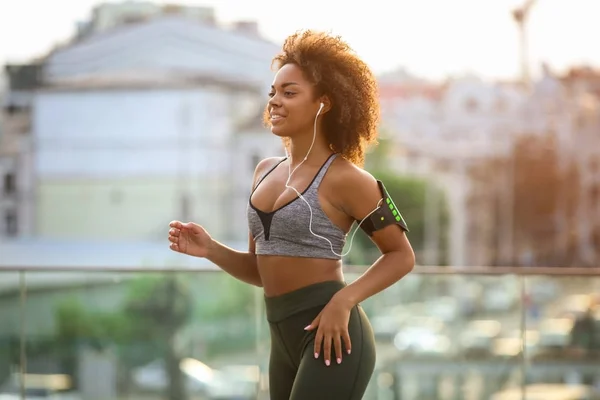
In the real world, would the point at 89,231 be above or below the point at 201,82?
below

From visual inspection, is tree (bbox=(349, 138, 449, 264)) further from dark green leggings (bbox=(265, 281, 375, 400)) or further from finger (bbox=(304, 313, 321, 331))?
finger (bbox=(304, 313, 321, 331))

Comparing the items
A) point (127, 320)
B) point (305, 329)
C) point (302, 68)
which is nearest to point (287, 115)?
point (302, 68)

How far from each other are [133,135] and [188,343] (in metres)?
49.2

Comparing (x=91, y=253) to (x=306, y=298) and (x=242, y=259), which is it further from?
(x=306, y=298)

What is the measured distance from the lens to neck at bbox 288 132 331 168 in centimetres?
235

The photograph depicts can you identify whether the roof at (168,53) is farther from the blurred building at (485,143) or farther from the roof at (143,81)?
the blurred building at (485,143)

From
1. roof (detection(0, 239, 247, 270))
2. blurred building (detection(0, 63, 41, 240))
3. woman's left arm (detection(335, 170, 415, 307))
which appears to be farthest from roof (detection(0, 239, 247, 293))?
woman's left arm (detection(335, 170, 415, 307))

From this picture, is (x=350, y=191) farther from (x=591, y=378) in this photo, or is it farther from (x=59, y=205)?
(x=59, y=205)

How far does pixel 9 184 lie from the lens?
187ft

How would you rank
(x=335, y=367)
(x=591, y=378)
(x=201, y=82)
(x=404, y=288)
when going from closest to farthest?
(x=335, y=367)
(x=591, y=378)
(x=404, y=288)
(x=201, y=82)

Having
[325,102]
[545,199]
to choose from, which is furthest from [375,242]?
[545,199]

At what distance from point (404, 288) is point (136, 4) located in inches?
2296

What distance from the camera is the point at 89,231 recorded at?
55.4m

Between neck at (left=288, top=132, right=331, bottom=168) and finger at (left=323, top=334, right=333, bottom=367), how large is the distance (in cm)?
36
